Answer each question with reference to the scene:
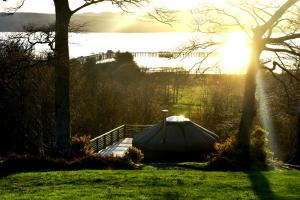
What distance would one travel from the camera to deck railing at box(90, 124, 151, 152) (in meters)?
24.8

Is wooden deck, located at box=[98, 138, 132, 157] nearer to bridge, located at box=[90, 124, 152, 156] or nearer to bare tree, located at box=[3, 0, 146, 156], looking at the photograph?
bridge, located at box=[90, 124, 152, 156]

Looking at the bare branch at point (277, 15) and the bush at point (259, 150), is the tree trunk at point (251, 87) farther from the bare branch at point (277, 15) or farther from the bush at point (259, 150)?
the bush at point (259, 150)

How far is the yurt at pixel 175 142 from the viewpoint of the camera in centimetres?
2325

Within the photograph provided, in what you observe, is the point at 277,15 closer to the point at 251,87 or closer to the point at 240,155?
the point at 251,87

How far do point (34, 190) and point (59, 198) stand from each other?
1421 mm

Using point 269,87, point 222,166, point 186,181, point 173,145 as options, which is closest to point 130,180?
point 186,181

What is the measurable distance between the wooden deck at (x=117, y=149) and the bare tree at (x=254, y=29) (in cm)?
762

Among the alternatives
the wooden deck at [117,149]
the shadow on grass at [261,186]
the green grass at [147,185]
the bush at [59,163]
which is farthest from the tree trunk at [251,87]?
the wooden deck at [117,149]

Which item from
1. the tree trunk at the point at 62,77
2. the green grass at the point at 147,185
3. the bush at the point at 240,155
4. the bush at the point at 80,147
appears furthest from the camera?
the bush at the point at 80,147

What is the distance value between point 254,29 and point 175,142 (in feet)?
23.3

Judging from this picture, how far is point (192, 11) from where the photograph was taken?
2242cm

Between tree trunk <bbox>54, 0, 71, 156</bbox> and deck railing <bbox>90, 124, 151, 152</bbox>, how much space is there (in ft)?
12.1

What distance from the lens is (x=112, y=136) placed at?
28.7m

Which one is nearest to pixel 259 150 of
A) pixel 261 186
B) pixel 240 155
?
pixel 240 155
